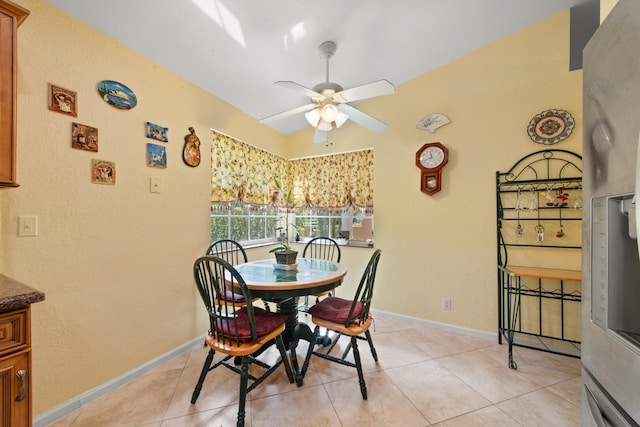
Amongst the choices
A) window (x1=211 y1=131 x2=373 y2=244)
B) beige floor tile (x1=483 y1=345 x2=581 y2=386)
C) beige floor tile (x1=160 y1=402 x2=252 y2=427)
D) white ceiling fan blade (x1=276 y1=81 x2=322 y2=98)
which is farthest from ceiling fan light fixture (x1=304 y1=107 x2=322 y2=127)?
beige floor tile (x1=483 y1=345 x2=581 y2=386)

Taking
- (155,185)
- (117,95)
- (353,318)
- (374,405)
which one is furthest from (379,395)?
(117,95)

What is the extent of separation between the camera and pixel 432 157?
108 inches

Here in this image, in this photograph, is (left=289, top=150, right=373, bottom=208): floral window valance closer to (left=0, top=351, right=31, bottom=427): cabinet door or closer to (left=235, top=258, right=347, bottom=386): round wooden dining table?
(left=235, top=258, right=347, bottom=386): round wooden dining table

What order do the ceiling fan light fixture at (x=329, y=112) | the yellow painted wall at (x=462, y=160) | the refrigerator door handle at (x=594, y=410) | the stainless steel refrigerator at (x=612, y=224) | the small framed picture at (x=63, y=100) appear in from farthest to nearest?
the yellow painted wall at (x=462, y=160)
the ceiling fan light fixture at (x=329, y=112)
the small framed picture at (x=63, y=100)
the refrigerator door handle at (x=594, y=410)
the stainless steel refrigerator at (x=612, y=224)

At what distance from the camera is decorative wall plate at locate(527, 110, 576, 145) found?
2208mm

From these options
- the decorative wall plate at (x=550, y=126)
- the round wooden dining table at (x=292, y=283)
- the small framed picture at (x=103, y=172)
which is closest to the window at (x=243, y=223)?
the round wooden dining table at (x=292, y=283)

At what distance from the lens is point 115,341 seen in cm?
179

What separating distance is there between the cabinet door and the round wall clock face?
312cm

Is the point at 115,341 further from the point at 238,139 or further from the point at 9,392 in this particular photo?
the point at 238,139

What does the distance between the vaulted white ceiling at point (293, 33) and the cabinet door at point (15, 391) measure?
1.92 m

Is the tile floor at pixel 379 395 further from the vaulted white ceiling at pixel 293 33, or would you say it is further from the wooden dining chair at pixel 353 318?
the vaulted white ceiling at pixel 293 33

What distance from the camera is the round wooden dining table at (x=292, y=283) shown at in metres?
1.69

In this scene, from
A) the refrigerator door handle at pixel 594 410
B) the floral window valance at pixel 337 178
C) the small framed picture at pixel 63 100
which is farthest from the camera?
the floral window valance at pixel 337 178

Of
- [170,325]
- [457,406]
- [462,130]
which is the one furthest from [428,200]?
[170,325]
